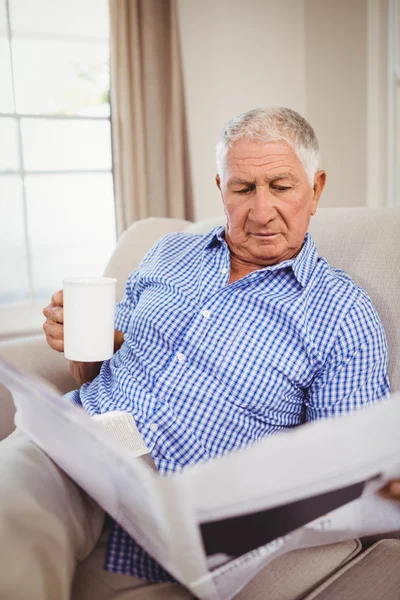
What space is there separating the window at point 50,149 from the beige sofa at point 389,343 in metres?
1.07

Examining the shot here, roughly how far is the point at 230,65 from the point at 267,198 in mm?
1904

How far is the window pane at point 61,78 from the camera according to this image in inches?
99.4

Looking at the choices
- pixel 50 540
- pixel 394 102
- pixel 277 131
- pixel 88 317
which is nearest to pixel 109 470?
pixel 50 540

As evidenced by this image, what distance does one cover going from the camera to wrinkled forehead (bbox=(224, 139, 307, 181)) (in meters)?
1.14

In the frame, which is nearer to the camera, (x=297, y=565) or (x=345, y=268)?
(x=297, y=565)

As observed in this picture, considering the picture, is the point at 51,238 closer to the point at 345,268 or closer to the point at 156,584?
the point at 345,268

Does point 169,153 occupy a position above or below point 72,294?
above

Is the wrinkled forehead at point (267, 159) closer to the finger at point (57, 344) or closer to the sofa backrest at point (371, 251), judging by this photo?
the sofa backrest at point (371, 251)

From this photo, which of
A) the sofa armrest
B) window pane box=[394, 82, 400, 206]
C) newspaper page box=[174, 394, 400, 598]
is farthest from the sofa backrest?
window pane box=[394, 82, 400, 206]

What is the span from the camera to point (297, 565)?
2.89ft

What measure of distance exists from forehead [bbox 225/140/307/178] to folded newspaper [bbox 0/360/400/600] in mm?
683

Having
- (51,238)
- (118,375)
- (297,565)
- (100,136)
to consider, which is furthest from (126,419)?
(100,136)

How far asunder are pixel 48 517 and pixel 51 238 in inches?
81.1

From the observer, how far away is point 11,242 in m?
2.57
